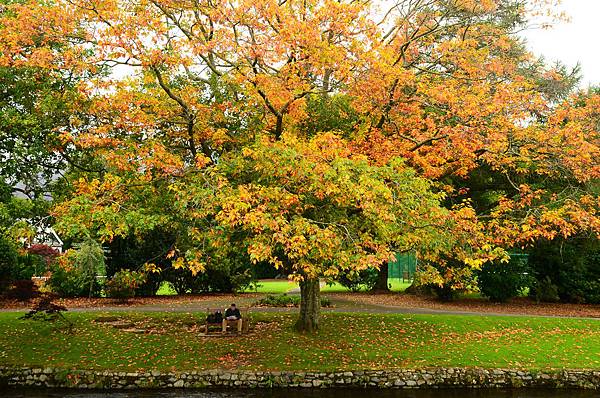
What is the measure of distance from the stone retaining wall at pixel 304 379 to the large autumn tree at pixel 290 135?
9.84ft

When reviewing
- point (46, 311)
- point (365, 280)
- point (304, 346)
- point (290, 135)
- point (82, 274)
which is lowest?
point (304, 346)

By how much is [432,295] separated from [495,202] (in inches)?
302

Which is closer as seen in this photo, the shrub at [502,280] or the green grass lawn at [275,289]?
the shrub at [502,280]

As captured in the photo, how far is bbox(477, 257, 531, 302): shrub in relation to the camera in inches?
1045

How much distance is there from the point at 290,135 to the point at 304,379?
694 cm

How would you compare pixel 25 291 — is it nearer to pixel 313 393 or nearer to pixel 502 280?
pixel 313 393

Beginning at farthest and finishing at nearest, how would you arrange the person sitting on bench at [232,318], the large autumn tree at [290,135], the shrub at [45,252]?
the shrub at [45,252] → the person sitting on bench at [232,318] → the large autumn tree at [290,135]

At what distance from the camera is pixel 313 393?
1320cm

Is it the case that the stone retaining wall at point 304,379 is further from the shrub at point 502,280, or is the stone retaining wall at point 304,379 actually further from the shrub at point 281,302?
the shrub at point 502,280

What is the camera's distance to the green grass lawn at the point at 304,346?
1434 centimetres

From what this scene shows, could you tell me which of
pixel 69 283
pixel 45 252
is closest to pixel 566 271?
pixel 69 283

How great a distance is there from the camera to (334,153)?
12781 millimetres

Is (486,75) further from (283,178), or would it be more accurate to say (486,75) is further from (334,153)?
(283,178)

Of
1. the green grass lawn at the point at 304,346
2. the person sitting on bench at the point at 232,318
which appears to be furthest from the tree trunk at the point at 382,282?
the person sitting on bench at the point at 232,318
